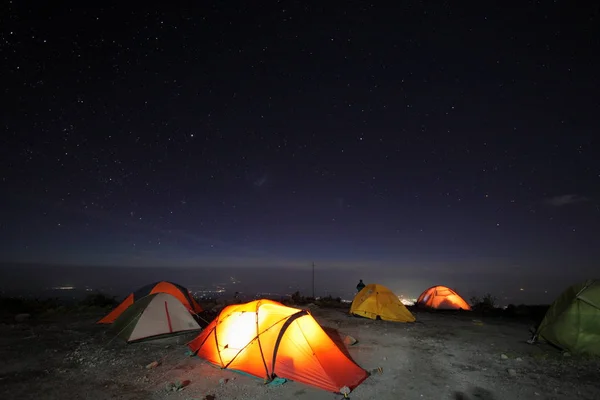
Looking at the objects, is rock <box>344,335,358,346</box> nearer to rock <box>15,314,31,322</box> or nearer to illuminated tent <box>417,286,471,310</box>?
illuminated tent <box>417,286,471,310</box>

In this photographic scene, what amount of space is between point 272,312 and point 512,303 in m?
19.0

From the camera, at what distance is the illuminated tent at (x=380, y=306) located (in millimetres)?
14331

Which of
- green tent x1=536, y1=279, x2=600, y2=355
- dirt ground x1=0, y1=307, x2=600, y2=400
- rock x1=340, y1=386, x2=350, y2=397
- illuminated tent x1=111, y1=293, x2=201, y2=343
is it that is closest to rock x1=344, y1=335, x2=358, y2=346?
dirt ground x1=0, y1=307, x2=600, y2=400

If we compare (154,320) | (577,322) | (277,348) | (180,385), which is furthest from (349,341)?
(577,322)

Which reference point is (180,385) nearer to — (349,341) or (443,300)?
(349,341)

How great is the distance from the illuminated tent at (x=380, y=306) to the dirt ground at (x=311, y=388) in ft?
7.31

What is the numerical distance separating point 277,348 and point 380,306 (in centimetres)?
862

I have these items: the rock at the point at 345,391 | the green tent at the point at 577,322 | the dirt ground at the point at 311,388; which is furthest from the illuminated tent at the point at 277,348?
the green tent at the point at 577,322

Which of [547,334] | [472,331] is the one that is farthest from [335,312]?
[547,334]

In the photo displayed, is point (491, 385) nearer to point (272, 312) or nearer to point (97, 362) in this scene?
point (272, 312)

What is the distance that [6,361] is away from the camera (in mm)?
8352

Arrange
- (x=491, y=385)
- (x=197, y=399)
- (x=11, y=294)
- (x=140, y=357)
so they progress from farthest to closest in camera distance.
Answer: (x=11, y=294)
(x=140, y=357)
(x=491, y=385)
(x=197, y=399)

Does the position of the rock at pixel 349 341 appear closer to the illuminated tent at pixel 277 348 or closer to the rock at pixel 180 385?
the illuminated tent at pixel 277 348

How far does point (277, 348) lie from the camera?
24.4 feet
